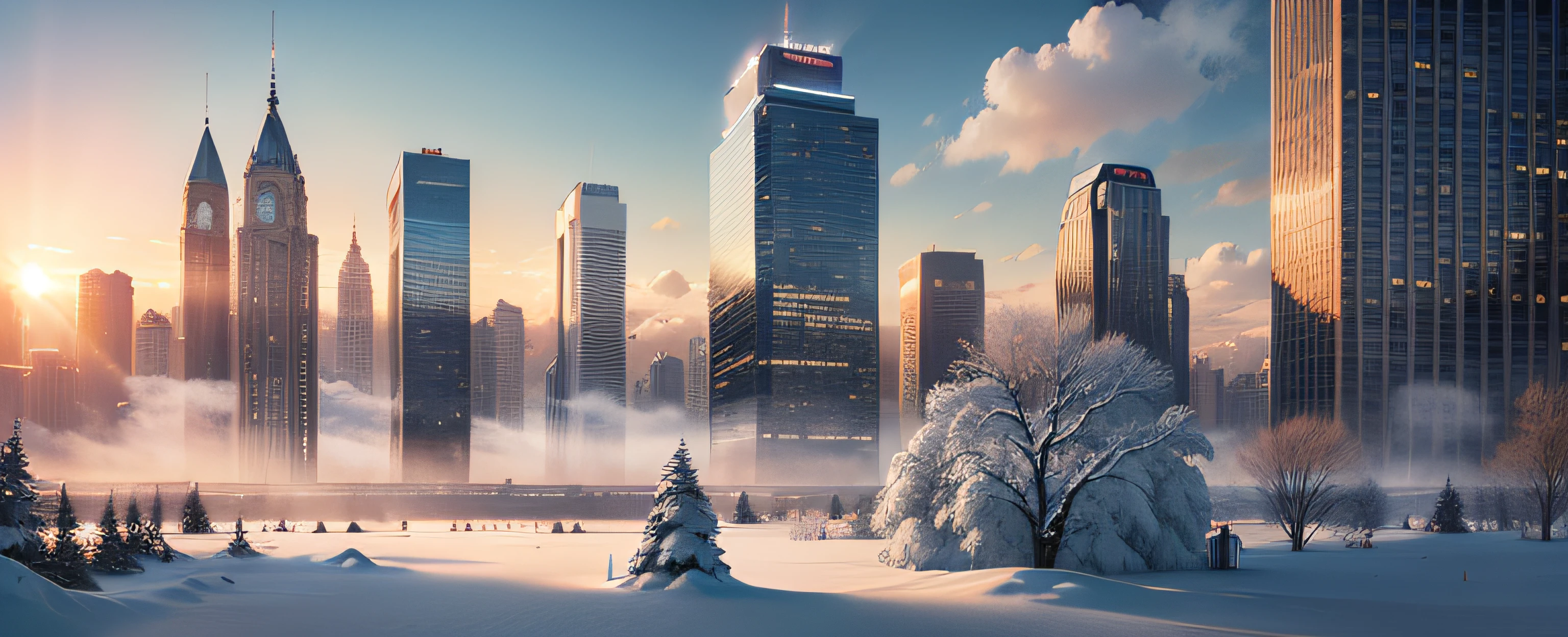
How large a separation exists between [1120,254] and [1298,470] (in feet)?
426

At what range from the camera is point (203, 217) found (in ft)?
→ 551

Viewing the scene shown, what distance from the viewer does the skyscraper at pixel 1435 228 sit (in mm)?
125375

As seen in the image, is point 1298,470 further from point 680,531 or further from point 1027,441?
point 680,531

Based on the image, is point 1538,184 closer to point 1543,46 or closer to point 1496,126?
point 1496,126

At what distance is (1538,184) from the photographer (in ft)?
417

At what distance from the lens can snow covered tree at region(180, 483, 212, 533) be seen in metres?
48.8

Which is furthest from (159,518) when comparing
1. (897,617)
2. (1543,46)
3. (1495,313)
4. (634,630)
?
(1543,46)

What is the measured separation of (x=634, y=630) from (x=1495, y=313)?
14154cm

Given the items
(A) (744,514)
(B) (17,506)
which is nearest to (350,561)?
(B) (17,506)

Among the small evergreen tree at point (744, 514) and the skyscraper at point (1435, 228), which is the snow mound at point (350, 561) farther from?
the skyscraper at point (1435, 228)

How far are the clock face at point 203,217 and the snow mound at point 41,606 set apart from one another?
556 ft

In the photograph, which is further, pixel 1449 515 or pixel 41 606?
pixel 1449 515

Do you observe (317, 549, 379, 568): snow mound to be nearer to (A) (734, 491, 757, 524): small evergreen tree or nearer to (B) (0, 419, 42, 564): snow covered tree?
(B) (0, 419, 42, 564): snow covered tree

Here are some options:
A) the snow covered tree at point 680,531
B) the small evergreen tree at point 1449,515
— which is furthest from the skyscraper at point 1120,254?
the snow covered tree at point 680,531
